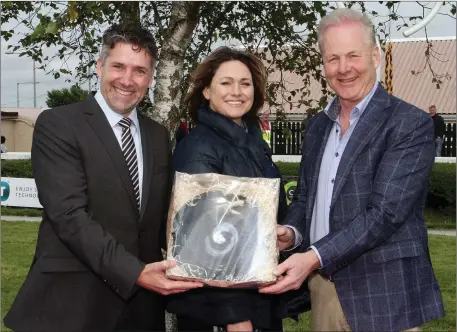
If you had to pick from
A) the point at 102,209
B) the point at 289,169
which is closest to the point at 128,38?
the point at 102,209

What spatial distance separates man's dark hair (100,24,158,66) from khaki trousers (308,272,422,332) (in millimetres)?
1366

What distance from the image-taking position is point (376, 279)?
2859 millimetres

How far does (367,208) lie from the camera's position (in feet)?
9.28

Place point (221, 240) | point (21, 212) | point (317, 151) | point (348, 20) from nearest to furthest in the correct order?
point (221, 240)
point (348, 20)
point (317, 151)
point (21, 212)

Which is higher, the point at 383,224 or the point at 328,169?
the point at 328,169

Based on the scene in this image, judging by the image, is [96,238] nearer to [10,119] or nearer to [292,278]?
[292,278]

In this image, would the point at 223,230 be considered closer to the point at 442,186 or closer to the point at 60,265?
the point at 60,265

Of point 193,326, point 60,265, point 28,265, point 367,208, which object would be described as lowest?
point 28,265

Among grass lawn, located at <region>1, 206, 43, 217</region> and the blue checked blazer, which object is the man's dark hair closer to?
the blue checked blazer

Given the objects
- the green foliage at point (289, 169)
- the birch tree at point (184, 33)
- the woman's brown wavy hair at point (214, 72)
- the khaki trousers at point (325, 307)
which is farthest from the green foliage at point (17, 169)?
the khaki trousers at point (325, 307)

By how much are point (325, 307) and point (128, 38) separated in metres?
1.57

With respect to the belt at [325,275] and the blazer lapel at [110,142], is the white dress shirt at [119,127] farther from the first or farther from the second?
the belt at [325,275]

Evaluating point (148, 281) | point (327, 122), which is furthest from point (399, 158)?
point (148, 281)

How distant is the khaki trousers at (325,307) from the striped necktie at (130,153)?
0.95 meters
